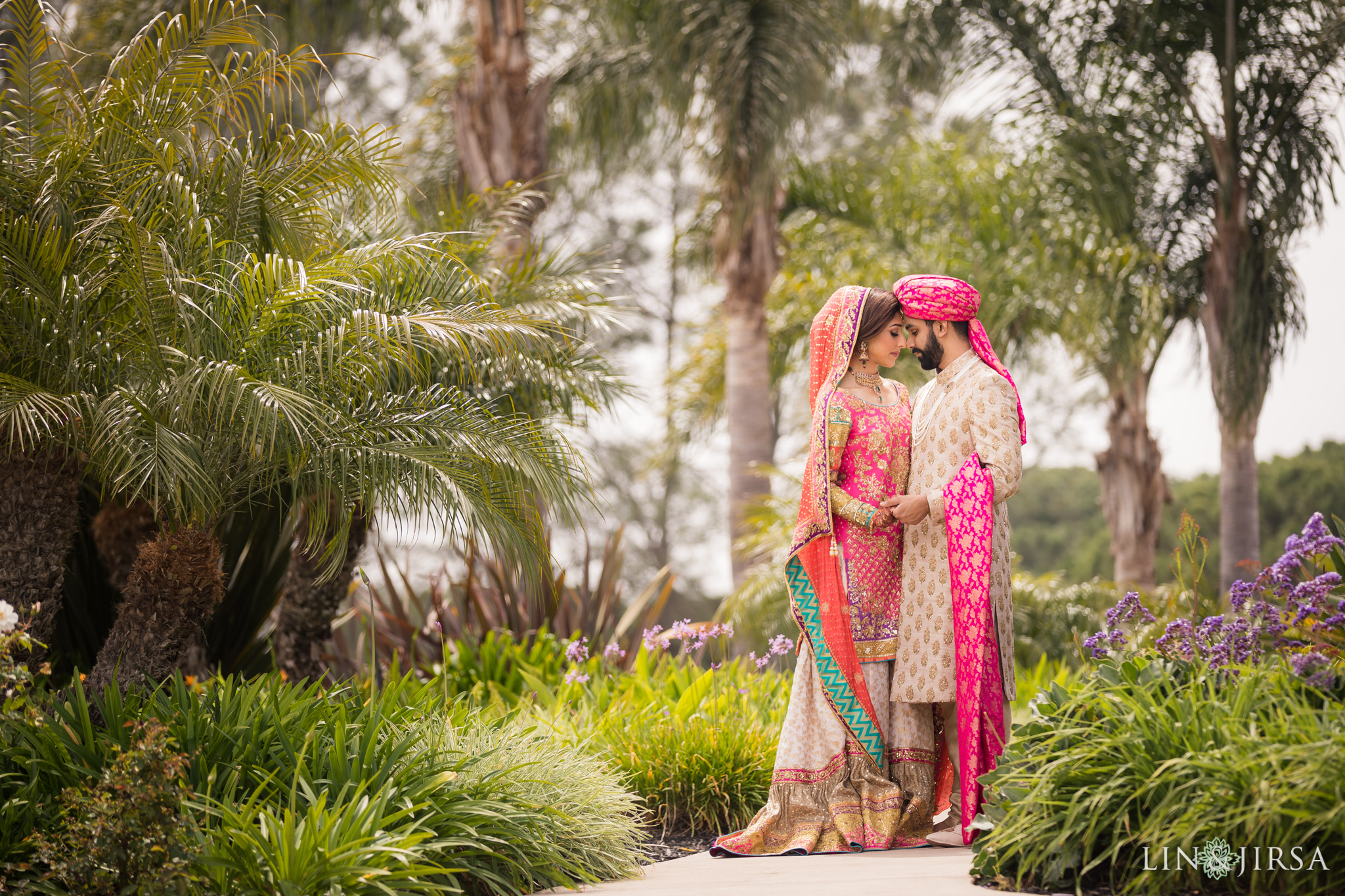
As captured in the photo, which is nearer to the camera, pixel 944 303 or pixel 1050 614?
pixel 944 303

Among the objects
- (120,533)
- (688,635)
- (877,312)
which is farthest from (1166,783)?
(120,533)

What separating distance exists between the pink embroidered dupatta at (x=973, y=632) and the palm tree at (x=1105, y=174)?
241 inches

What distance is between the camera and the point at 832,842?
3859 mm

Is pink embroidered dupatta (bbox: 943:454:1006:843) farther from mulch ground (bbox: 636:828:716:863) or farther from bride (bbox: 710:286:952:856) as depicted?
mulch ground (bbox: 636:828:716:863)

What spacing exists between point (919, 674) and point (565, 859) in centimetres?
141

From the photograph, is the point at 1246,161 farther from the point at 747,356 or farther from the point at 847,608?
the point at 847,608

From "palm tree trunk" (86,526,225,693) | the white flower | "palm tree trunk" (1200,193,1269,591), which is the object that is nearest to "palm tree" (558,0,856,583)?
"palm tree trunk" (1200,193,1269,591)

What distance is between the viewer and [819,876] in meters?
3.34

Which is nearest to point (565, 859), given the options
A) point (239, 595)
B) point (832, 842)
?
point (832, 842)

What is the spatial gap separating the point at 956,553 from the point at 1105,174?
6740 millimetres

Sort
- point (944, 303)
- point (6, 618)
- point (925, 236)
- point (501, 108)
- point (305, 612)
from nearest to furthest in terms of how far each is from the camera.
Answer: point (6, 618), point (944, 303), point (305, 612), point (501, 108), point (925, 236)

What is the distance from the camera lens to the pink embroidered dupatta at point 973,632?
378 cm

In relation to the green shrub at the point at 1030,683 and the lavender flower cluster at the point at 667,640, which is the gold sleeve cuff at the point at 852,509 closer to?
the lavender flower cluster at the point at 667,640

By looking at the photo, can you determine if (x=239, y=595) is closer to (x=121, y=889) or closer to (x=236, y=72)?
(x=236, y=72)
